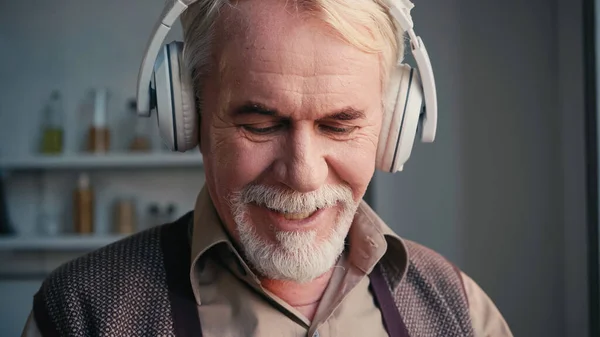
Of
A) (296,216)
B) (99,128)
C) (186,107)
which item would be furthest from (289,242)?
(99,128)

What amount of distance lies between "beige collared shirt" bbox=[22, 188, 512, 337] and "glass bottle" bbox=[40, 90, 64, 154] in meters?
1.78

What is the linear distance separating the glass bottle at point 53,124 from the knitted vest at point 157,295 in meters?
1.74

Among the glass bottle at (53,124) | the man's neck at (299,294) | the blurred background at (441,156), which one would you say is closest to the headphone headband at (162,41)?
the man's neck at (299,294)

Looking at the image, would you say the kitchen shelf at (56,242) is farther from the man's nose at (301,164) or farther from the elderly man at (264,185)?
the man's nose at (301,164)

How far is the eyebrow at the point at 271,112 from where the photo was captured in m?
0.78

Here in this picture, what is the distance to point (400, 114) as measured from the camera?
0.89m

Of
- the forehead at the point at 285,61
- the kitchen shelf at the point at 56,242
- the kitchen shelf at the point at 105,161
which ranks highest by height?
the forehead at the point at 285,61

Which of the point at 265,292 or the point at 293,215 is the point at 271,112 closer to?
the point at 293,215

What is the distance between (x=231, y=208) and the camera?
844 mm

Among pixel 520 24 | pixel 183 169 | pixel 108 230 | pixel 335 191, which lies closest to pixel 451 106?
pixel 520 24

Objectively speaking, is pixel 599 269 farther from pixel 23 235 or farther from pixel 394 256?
pixel 23 235

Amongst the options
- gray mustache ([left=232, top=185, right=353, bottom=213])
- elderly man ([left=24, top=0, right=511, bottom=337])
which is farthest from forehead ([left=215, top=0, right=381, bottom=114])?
gray mustache ([left=232, top=185, right=353, bottom=213])

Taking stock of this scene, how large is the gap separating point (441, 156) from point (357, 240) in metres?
1.27

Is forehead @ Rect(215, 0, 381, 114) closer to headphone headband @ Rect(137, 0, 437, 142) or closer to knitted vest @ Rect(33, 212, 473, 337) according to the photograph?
headphone headband @ Rect(137, 0, 437, 142)
